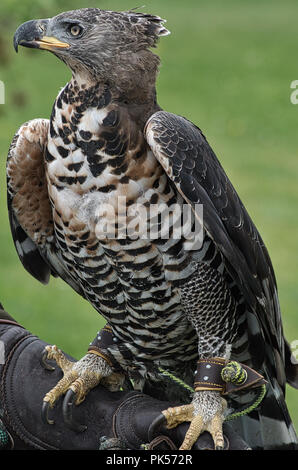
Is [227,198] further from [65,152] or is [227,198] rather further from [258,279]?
[65,152]

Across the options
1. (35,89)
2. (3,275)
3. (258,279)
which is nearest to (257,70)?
(35,89)

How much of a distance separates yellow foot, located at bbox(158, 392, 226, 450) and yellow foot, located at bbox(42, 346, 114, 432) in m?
0.40

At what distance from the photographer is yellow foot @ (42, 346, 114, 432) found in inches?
130

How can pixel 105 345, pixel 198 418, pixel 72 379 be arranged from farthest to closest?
pixel 105 345 → pixel 72 379 → pixel 198 418

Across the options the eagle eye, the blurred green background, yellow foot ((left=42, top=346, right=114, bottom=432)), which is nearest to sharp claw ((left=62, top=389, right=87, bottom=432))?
yellow foot ((left=42, top=346, right=114, bottom=432))

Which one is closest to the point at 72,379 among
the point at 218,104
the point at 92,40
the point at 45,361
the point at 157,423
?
the point at 45,361

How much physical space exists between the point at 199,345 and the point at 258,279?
1.18 ft

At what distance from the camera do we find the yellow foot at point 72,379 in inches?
130

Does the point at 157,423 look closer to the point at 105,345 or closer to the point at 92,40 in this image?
the point at 105,345

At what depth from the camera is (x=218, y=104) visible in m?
13.5

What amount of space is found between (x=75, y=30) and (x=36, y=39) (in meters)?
0.15

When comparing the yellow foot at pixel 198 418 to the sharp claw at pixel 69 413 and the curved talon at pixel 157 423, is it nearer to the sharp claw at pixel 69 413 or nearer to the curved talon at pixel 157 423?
A: the curved talon at pixel 157 423

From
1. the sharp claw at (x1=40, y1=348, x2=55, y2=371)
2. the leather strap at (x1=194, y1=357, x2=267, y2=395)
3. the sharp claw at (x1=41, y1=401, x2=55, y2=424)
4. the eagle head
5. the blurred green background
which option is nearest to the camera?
the eagle head

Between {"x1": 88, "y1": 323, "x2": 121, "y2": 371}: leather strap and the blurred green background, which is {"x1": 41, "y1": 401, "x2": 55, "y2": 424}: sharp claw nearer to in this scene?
{"x1": 88, "y1": 323, "x2": 121, "y2": 371}: leather strap
